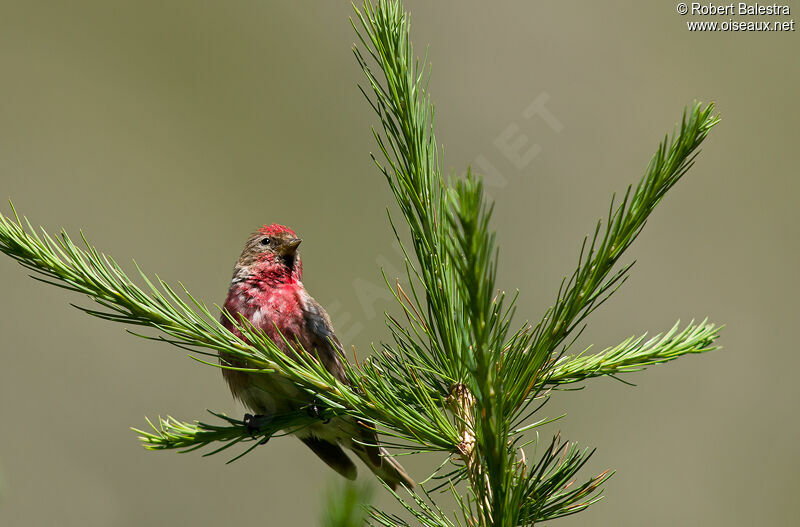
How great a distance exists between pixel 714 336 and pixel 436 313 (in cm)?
53

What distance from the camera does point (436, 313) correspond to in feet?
4.50

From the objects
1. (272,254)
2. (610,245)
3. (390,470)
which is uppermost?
(272,254)

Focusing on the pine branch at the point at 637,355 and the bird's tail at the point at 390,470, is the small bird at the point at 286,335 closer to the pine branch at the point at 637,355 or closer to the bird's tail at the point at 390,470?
the bird's tail at the point at 390,470

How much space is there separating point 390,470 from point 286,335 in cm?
61

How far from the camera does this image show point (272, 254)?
2852 millimetres

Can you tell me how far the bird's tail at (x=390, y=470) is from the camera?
221 cm

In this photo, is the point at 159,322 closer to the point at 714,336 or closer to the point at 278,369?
the point at 278,369

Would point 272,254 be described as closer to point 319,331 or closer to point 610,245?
point 319,331

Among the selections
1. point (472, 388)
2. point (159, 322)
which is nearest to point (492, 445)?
point (472, 388)

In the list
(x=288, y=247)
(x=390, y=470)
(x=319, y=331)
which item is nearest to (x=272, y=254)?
(x=288, y=247)

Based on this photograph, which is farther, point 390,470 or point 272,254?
point 272,254

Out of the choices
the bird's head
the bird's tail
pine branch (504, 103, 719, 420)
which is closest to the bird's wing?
the bird's head

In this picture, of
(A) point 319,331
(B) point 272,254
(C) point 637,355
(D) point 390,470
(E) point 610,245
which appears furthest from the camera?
(B) point 272,254

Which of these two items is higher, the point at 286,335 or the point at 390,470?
the point at 286,335
